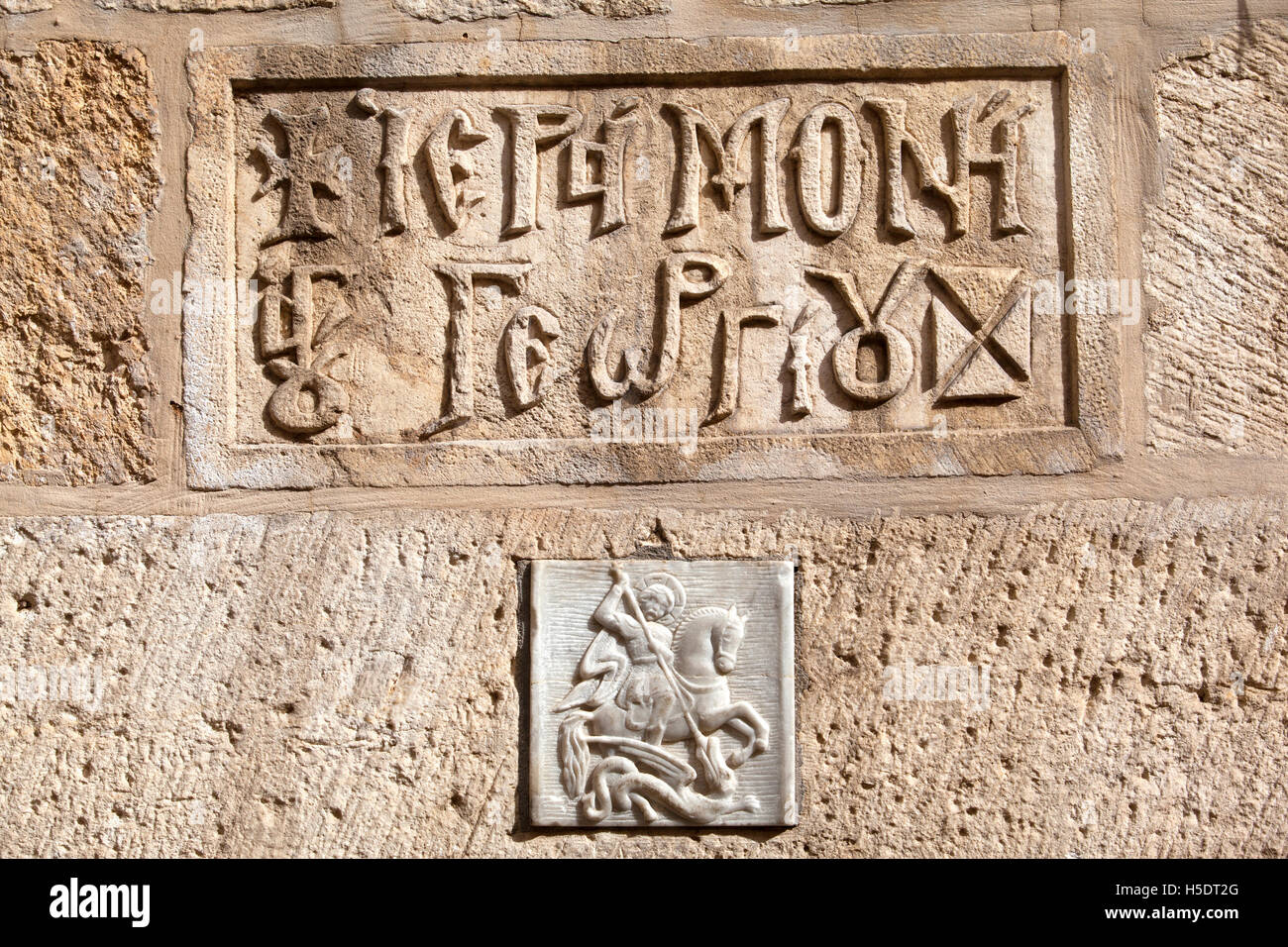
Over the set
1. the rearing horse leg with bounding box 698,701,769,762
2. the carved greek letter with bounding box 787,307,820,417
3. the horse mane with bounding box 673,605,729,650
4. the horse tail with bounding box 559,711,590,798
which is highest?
the carved greek letter with bounding box 787,307,820,417

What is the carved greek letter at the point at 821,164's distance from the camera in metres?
2.58

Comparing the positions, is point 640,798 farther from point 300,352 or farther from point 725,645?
point 300,352

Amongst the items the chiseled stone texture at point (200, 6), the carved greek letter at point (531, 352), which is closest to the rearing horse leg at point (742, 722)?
the carved greek letter at point (531, 352)

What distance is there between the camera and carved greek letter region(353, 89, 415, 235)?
2596mm

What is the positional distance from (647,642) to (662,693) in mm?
111

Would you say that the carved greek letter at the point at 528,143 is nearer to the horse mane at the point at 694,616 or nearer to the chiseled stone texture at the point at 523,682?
the chiseled stone texture at the point at 523,682

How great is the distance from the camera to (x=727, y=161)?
2.59 metres

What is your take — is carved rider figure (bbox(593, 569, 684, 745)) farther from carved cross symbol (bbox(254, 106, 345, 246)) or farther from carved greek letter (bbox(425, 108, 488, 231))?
carved cross symbol (bbox(254, 106, 345, 246))

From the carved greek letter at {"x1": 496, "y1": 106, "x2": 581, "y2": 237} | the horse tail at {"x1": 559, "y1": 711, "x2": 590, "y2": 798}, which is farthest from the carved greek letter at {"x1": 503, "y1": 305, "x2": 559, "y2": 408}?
the horse tail at {"x1": 559, "y1": 711, "x2": 590, "y2": 798}

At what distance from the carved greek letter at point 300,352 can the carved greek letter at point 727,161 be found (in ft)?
2.50

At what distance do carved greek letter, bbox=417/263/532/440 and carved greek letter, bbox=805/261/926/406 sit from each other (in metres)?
0.67

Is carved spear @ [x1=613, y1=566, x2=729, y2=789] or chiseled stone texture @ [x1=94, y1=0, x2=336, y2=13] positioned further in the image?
chiseled stone texture @ [x1=94, y1=0, x2=336, y2=13]

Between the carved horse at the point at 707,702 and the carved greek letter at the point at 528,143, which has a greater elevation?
the carved greek letter at the point at 528,143

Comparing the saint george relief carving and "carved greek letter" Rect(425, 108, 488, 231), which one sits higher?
"carved greek letter" Rect(425, 108, 488, 231)
